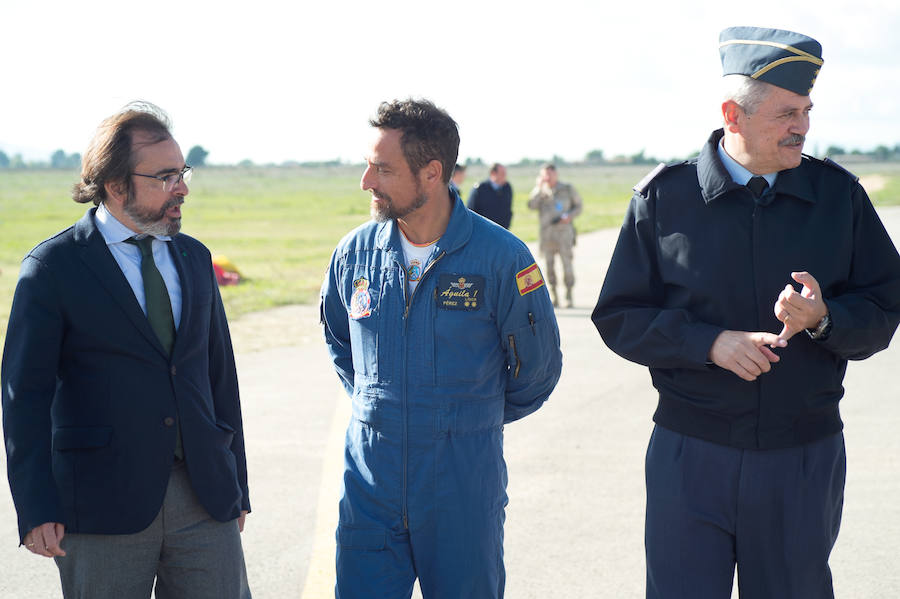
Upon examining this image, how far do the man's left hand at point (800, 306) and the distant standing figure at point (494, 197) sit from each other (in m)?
12.3

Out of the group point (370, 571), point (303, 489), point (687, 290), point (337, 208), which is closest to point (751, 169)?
point (687, 290)

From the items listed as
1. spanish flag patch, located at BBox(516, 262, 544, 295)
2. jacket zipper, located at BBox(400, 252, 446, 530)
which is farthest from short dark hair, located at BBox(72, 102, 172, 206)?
spanish flag patch, located at BBox(516, 262, 544, 295)

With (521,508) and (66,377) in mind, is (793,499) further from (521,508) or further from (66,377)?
(521,508)

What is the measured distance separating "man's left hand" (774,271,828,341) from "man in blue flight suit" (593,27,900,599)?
0.06 metres

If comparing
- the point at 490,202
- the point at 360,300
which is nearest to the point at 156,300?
the point at 360,300

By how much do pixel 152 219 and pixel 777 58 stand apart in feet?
6.65

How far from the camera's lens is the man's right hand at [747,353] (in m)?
2.90


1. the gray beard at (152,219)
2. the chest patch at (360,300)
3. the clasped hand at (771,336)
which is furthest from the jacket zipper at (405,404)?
the clasped hand at (771,336)

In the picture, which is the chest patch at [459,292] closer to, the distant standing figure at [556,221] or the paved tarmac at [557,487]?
Result: the paved tarmac at [557,487]

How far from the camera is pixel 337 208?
168 ft

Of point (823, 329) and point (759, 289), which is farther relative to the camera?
point (759, 289)

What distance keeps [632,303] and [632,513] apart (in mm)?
2774

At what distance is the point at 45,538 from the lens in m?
2.91

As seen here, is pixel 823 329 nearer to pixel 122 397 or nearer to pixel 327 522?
pixel 122 397
